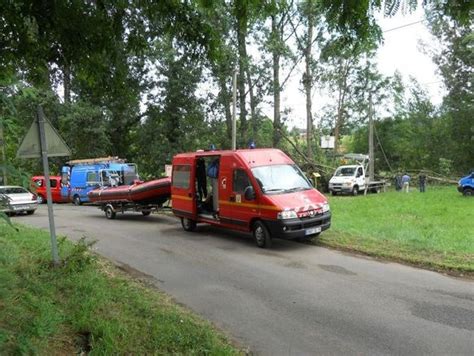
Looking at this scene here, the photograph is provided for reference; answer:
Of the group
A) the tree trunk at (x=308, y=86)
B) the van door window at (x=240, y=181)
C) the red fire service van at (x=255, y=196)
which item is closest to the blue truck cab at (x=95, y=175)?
the red fire service van at (x=255, y=196)

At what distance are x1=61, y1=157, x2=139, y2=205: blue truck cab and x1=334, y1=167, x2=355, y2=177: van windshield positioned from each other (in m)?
13.7

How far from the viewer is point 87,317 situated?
5367 mm

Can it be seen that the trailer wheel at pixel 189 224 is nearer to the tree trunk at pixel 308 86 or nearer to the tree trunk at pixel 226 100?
the tree trunk at pixel 226 100

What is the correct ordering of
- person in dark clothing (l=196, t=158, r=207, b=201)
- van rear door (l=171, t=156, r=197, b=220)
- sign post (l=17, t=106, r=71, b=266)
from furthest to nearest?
person in dark clothing (l=196, t=158, r=207, b=201) < van rear door (l=171, t=156, r=197, b=220) < sign post (l=17, t=106, r=71, b=266)

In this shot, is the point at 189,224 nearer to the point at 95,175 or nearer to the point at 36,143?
the point at 36,143

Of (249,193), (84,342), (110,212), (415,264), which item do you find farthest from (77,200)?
(84,342)

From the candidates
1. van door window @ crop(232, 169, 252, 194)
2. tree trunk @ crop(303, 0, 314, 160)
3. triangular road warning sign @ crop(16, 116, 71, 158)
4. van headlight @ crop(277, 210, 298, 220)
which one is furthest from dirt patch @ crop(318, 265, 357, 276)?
tree trunk @ crop(303, 0, 314, 160)

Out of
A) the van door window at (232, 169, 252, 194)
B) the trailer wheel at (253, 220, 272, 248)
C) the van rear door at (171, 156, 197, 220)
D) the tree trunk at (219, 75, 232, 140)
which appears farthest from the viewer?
the tree trunk at (219, 75, 232, 140)

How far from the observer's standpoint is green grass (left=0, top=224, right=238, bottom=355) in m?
4.61

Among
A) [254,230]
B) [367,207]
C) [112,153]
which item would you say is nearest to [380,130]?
[112,153]

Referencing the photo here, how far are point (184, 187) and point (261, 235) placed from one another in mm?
3817

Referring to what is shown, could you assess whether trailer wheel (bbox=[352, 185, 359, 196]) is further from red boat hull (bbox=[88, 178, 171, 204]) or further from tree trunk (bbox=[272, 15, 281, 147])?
red boat hull (bbox=[88, 178, 171, 204])

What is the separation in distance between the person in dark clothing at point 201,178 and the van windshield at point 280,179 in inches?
115

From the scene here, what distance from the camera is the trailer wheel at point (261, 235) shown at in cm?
1072
